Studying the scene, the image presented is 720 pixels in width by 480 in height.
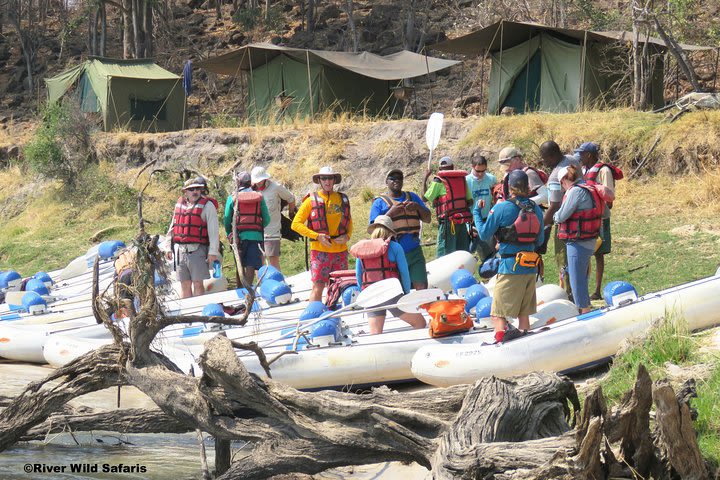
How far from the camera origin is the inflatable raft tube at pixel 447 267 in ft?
33.6

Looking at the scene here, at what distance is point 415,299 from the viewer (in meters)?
7.86

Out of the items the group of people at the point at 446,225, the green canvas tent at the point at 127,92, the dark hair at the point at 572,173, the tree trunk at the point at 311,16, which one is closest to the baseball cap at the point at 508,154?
the group of people at the point at 446,225

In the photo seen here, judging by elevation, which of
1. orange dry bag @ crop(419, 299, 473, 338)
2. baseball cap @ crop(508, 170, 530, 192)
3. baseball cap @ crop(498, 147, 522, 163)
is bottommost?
orange dry bag @ crop(419, 299, 473, 338)

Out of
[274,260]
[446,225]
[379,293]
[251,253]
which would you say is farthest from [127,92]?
[379,293]

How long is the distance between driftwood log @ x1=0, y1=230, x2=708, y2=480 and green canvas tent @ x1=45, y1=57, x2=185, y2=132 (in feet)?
57.2

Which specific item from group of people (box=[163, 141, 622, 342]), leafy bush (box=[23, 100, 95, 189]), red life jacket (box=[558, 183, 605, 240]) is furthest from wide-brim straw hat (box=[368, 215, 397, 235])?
leafy bush (box=[23, 100, 95, 189])

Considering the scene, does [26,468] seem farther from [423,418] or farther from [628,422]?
[628,422]

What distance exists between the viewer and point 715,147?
45.2ft

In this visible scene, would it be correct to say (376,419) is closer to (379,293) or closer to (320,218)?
(379,293)

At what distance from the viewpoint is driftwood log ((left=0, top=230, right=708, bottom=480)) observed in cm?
439

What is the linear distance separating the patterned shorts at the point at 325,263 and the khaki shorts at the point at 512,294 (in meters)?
2.61

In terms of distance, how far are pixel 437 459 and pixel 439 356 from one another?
2.90 metres

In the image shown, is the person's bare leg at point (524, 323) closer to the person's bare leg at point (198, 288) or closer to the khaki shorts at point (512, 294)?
the khaki shorts at point (512, 294)

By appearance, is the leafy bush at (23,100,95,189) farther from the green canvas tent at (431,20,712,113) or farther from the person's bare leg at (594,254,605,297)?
the person's bare leg at (594,254,605,297)
